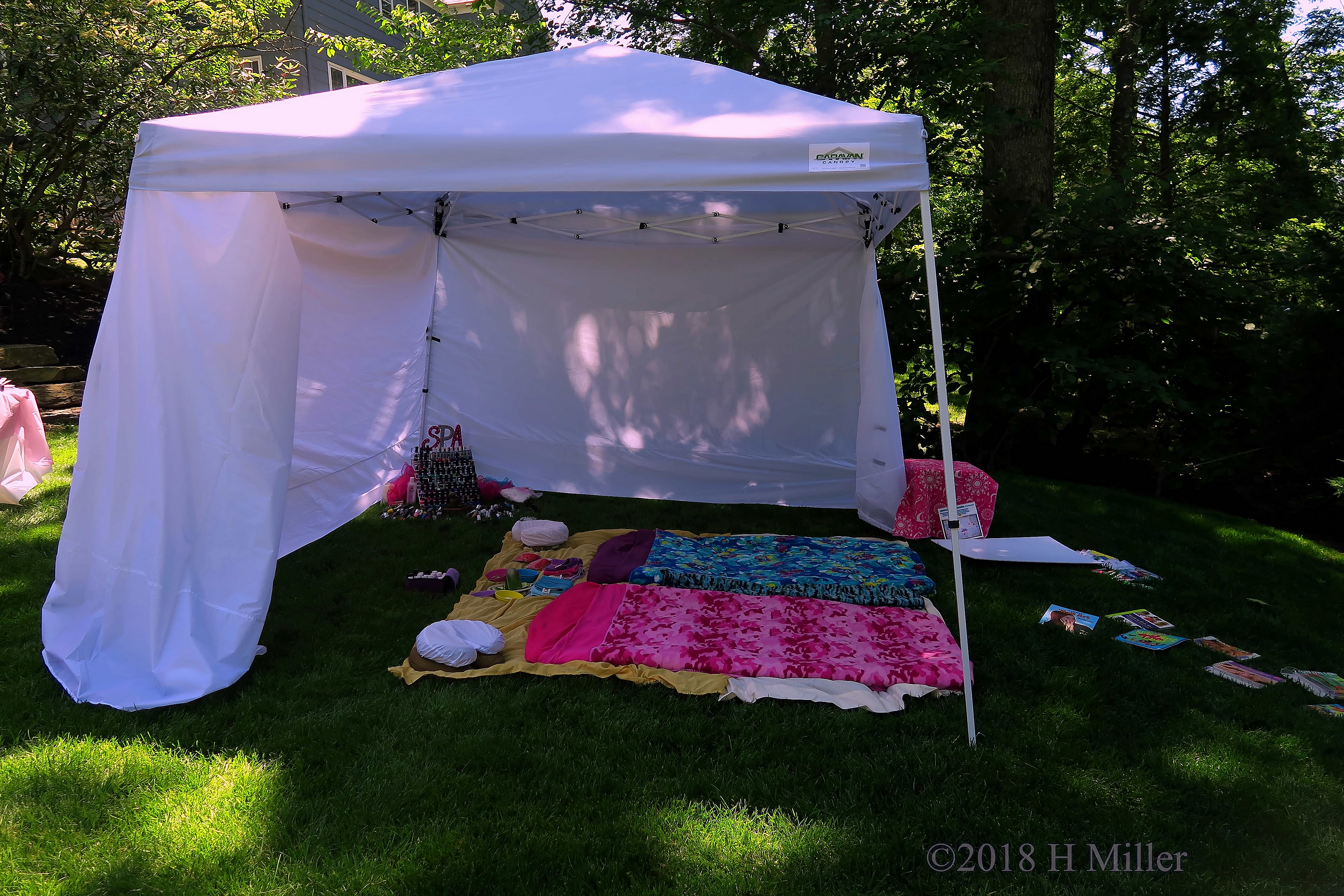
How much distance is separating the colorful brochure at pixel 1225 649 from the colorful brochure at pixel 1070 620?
1.20ft

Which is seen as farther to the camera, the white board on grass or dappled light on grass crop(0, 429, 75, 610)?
the white board on grass

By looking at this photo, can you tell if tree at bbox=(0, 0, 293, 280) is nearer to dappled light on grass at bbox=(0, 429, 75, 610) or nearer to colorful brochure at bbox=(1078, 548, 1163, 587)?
dappled light on grass at bbox=(0, 429, 75, 610)

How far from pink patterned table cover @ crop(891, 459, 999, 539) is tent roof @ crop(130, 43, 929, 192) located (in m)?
2.32

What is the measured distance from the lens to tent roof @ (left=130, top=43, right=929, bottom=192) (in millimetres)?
2225

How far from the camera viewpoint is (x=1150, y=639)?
306cm

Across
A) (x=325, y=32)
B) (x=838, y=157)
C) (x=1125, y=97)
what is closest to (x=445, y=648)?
(x=838, y=157)

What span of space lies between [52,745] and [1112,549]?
14.7ft

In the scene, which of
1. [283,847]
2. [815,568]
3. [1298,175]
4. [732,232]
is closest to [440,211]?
[732,232]

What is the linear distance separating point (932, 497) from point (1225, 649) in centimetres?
154

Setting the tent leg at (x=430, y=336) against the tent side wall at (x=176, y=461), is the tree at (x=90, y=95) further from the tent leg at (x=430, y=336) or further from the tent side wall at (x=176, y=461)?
the tent side wall at (x=176, y=461)

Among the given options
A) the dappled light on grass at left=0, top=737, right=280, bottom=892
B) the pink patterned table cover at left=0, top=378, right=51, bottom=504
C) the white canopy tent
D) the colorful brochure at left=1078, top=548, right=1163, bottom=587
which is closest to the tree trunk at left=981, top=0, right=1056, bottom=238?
the white canopy tent

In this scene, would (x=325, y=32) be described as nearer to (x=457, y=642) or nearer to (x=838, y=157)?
(x=457, y=642)

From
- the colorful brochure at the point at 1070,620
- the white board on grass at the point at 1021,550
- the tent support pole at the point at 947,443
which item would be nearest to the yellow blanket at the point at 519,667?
the tent support pole at the point at 947,443

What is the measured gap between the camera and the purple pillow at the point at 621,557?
3500mm
